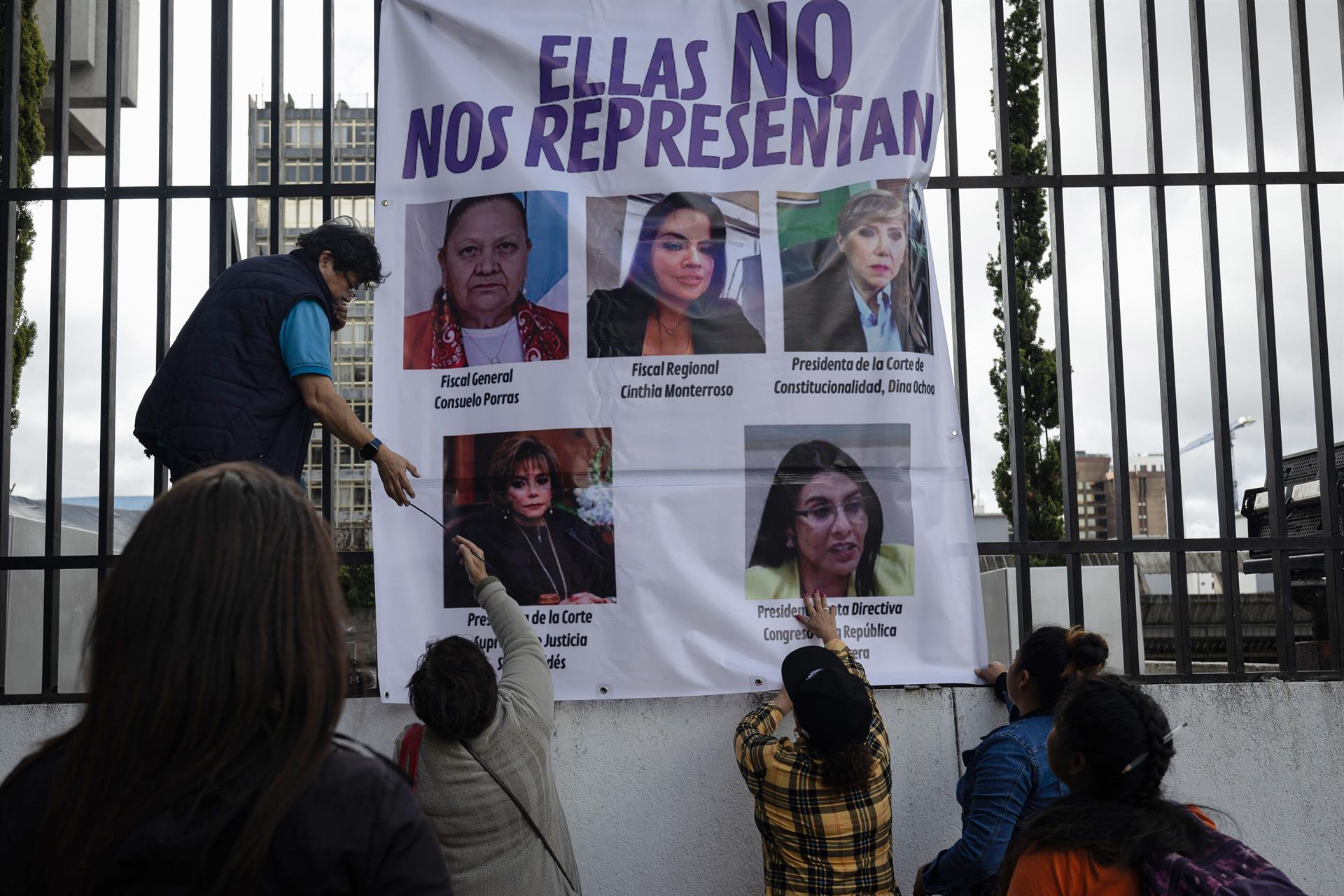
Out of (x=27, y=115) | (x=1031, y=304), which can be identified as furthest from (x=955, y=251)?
(x=1031, y=304)

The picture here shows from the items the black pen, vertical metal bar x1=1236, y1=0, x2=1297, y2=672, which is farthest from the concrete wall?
the black pen

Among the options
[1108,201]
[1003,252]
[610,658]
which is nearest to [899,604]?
[610,658]

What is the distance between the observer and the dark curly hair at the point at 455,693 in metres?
2.86

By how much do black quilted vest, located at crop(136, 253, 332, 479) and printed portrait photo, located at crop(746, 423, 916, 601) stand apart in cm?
154

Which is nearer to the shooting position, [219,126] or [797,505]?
[797,505]

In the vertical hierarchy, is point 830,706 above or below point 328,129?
below

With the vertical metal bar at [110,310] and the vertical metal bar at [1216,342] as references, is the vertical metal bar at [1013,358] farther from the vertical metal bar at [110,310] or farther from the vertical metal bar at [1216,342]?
the vertical metal bar at [110,310]

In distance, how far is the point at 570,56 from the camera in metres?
4.11

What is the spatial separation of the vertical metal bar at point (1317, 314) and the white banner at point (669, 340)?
1365 mm

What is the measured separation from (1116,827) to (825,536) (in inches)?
78.5

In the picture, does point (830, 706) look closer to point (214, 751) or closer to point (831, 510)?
point (831, 510)

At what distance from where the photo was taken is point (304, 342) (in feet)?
11.4

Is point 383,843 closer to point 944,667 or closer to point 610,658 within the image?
point 610,658

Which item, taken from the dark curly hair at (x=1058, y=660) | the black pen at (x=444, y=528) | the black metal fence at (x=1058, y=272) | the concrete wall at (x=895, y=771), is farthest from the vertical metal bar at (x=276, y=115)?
the dark curly hair at (x=1058, y=660)
